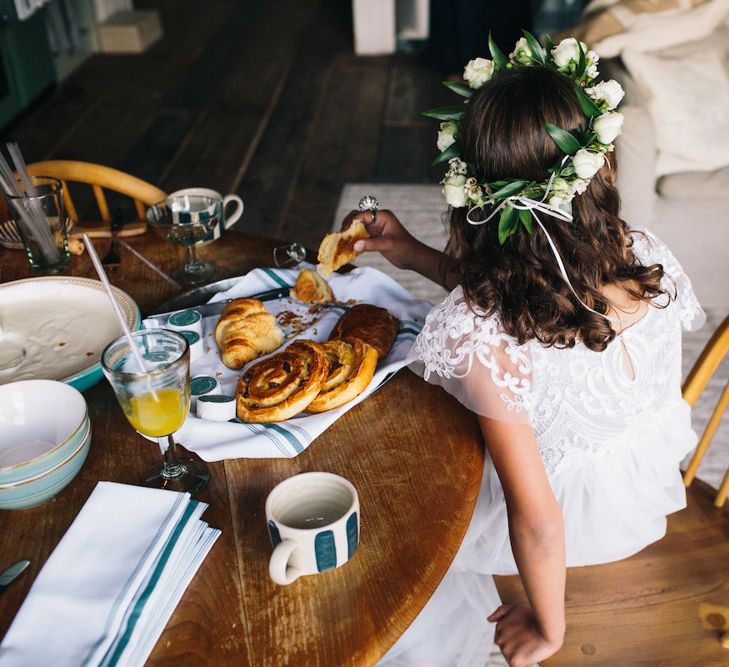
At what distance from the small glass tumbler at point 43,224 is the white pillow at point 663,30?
2.05 m

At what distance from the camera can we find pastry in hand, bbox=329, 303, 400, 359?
1099mm

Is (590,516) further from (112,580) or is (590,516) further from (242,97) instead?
(242,97)

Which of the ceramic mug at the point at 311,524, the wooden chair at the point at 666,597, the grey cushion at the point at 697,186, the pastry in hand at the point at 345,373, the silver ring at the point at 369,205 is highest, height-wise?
the ceramic mug at the point at 311,524

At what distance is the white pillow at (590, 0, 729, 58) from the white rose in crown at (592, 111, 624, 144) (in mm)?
1854

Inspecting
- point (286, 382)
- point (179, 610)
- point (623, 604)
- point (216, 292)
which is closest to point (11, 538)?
point (179, 610)

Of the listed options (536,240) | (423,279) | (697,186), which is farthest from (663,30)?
(536,240)

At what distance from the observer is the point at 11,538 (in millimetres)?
849

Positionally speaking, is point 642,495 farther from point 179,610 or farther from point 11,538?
point 11,538

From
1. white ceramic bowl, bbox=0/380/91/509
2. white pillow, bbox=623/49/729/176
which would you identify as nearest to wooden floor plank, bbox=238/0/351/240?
white pillow, bbox=623/49/729/176

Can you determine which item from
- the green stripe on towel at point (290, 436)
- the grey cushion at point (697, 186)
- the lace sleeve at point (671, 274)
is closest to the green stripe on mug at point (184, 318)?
the green stripe on towel at point (290, 436)

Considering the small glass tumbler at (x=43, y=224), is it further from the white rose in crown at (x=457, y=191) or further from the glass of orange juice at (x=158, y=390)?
the white rose in crown at (x=457, y=191)

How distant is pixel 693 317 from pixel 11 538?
109cm

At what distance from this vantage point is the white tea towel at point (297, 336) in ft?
3.09

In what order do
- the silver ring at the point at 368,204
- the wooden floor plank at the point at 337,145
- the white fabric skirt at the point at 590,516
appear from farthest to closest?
the wooden floor plank at the point at 337,145 → the silver ring at the point at 368,204 → the white fabric skirt at the point at 590,516
